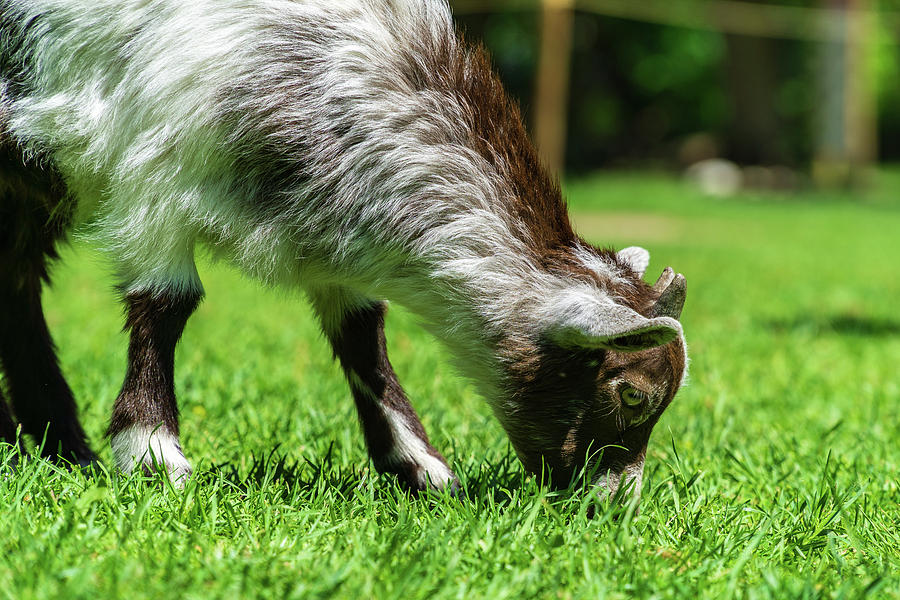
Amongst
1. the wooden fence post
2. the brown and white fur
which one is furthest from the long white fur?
the wooden fence post

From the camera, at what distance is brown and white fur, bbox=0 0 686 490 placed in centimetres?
339

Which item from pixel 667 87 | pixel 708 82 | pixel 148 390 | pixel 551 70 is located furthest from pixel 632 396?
pixel 708 82

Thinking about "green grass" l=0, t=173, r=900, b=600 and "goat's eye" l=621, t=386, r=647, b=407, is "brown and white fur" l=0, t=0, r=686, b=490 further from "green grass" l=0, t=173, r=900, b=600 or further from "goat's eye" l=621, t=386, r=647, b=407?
"green grass" l=0, t=173, r=900, b=600

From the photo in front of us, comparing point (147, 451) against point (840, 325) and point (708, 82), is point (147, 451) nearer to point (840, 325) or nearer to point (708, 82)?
point (840, 325)

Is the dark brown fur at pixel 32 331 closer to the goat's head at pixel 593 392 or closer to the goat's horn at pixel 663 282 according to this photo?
the goat's head at pixel 593 392

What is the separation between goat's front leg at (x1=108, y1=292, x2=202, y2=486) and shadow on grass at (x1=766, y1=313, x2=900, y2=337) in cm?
534

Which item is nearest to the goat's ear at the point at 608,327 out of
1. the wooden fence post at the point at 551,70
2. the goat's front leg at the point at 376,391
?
the goat's front leg at the point at 376,391

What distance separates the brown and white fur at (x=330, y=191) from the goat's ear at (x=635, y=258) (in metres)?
0.06

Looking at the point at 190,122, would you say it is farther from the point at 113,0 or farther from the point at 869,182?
the point at 869,182

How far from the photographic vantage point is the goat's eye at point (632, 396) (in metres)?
3.40

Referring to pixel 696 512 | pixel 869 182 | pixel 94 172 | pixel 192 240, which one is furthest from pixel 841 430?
pixel 869 182

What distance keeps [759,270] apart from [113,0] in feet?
31.0

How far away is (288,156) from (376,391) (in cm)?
106

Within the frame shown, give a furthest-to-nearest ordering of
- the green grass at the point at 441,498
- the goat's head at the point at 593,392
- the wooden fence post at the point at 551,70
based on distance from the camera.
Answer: the wooden fence post at the point at 551,70, the goat's head at the point at 593,392, the green grass at the point at 441,498
